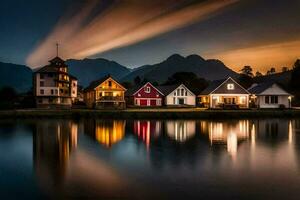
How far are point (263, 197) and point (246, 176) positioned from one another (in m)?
3.36

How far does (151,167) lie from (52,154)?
25.2 ft

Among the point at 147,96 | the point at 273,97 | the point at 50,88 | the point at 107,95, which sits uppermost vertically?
the point at 50,88

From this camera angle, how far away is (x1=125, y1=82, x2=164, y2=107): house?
7969 cm

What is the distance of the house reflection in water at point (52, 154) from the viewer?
1623cm

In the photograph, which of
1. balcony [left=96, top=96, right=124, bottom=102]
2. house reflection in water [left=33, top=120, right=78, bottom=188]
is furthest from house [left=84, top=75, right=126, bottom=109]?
house reflection in water [left=33, top=120, right=78, bottom=188]

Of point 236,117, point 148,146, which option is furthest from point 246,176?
point 236,117

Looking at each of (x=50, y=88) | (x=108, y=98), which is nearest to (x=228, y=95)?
(x=108, y=98)

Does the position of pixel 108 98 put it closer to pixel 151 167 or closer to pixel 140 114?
pixel 140 114

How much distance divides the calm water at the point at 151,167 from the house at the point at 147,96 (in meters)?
47.7

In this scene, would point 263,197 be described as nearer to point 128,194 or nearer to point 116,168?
point 128,194

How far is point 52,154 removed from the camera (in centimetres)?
2314

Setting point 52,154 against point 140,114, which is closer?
point 52,154

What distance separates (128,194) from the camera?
13250mm

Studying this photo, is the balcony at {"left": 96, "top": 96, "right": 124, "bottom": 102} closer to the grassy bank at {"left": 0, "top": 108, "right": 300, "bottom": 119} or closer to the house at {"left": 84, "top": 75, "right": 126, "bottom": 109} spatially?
the house at {"left": 84, "top": 75, "right": 126, "bottom": 109}
